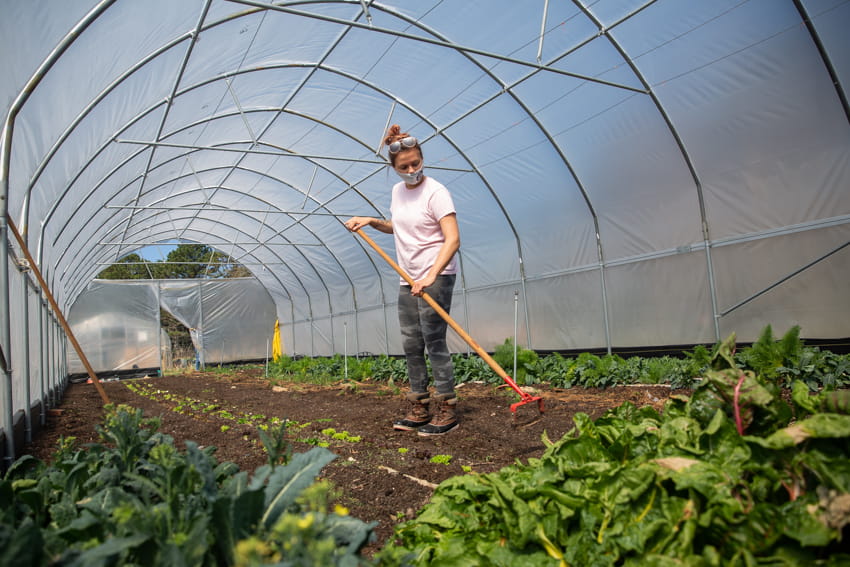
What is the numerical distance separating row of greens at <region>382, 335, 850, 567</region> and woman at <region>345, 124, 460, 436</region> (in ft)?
6.68

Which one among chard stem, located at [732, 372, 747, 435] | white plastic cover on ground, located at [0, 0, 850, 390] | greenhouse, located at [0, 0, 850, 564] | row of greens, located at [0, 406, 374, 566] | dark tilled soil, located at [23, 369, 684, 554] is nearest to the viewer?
row of greens, located at [0, 406, 374, 566]

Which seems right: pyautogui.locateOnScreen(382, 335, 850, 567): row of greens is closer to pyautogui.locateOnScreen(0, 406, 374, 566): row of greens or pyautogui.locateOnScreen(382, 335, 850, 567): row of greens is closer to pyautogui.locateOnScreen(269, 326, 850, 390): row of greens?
pyautogui.locateOnScreen(0, 406, 374, 566): row of greens

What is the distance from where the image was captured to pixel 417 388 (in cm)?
415

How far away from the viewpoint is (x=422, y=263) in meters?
4.00

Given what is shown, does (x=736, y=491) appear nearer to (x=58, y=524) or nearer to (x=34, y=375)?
(x=58, y=524)

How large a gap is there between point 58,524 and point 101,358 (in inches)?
813

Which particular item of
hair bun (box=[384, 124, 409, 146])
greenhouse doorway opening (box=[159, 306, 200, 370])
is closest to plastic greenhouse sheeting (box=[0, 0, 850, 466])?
hair bun (box=[384, 124, 409, 146])

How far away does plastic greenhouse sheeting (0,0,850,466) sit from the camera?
5.16 meters

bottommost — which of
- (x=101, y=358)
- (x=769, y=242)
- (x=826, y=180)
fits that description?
(x=101, y=358)

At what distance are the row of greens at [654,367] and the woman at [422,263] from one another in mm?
1884

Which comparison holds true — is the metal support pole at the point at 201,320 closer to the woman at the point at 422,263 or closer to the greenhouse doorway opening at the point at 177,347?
the greenhouse doorway opening at the point at 177,347

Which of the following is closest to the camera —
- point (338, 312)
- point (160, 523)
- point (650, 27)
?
point (160, 523)

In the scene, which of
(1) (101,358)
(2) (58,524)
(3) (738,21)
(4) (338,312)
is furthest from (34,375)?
(1) (101,358)

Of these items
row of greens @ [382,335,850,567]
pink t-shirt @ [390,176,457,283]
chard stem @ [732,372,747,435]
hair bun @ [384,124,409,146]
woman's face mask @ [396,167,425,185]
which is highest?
hair bun @ [384,124,409,146]
